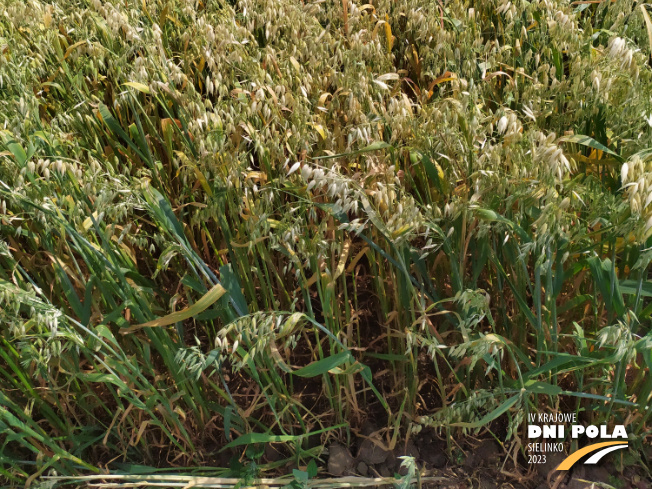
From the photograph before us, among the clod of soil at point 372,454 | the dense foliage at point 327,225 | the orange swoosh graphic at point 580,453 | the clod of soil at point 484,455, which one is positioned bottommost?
the clod of soil at point 484,455

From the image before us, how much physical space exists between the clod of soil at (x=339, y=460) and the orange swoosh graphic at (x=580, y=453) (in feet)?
1.92

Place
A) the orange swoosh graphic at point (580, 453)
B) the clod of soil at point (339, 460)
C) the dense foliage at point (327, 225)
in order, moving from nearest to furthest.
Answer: the dense foliage at point (327, 225) → the orange swoosh graphic at point (580, 453) → the clod of soil at point (339, 460)

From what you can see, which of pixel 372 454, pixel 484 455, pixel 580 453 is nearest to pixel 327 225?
pixel 372 454

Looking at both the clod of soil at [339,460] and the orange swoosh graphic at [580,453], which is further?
the clod of soil at [339,460]

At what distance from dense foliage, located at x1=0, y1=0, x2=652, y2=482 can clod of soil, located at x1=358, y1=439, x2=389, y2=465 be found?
0.25 ft

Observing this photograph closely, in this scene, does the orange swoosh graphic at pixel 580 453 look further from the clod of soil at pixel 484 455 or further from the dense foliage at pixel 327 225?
the clod of soil at pixel 484 455

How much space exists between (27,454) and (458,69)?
5.83 ft

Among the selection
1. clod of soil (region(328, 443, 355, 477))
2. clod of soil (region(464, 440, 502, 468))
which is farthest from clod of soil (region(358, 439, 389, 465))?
clod of soil (region(464, 440, 502, 468))

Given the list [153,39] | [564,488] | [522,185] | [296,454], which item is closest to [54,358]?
[296,454]

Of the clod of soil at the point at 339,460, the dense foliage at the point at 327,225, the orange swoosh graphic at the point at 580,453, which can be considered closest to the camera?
the dense foliage at the point at 327,225

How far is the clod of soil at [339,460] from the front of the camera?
5.31 ft

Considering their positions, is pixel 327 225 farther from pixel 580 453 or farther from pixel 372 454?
pixel 580 453

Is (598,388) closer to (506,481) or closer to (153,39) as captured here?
(506,481)

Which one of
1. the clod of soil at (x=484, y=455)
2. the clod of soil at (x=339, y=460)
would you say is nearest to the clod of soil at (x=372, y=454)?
the clod of soil at (x=339, y=460)
